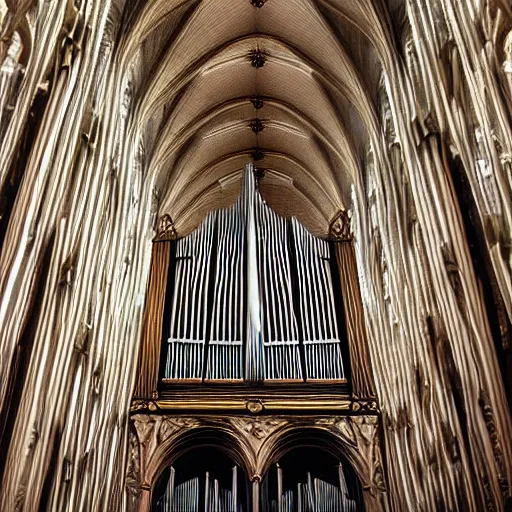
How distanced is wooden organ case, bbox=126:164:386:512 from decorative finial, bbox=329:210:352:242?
42 mm

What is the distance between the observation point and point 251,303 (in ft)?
42.2

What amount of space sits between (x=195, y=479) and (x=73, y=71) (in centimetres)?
664

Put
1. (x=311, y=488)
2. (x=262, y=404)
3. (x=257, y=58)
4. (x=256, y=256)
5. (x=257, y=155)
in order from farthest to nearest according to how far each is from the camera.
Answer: (x=257, y=155) → (x=257, y=58) → (x=256, y=256) → (x=262, y=404) → (x=311, y=488)

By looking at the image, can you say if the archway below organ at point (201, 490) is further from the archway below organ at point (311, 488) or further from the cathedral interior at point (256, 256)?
the archway below organ at point (311, 488)

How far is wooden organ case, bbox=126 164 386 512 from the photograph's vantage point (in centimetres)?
1091

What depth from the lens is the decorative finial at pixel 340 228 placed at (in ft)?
46.6

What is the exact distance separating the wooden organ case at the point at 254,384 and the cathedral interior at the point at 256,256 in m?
0.05

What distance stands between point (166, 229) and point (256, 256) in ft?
6.76

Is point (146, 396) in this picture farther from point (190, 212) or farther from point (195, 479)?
point (190, 212)

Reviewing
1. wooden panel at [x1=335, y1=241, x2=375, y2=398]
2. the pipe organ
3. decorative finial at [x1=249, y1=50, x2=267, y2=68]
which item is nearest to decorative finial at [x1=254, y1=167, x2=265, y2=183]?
the pipe organ

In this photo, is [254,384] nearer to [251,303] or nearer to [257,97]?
[251,303]

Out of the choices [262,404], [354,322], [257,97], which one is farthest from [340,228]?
[262,404]

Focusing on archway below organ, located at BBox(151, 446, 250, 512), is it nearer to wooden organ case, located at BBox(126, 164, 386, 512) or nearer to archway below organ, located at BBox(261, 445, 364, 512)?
wooden organ case, located at BBox(126, 164, 386, 512)

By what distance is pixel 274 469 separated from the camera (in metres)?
11.5
